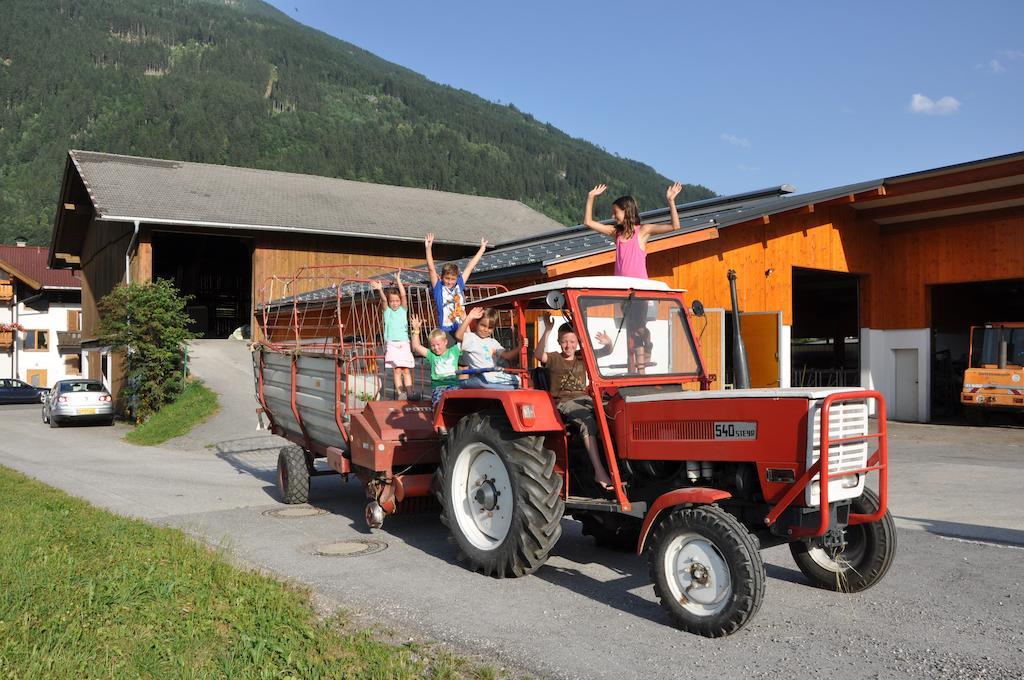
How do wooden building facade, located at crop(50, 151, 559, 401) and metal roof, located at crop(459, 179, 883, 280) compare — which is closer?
metal roof, located at crop(459, 179, 883, 280)

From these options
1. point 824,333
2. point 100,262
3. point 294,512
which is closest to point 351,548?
point 294,512

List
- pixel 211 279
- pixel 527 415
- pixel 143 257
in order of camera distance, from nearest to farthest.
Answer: pixel 527 415 < pixel 143 257 < pixel 211 279

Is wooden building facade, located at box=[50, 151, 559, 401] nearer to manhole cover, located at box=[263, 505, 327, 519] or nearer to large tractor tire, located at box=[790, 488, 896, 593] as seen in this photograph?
manhole cover, located at box=[263, 505, 327, 519]

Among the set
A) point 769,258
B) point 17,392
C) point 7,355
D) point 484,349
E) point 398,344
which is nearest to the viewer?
point 484,349

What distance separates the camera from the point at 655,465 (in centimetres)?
584

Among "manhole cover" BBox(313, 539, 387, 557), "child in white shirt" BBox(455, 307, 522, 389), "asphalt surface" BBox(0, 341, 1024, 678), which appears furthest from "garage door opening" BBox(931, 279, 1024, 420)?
"manhole cover" BBox(313, 539, 387, 557)

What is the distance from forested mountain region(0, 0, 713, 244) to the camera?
9156 centimetres

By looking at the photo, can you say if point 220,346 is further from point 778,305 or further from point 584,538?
point 584,538


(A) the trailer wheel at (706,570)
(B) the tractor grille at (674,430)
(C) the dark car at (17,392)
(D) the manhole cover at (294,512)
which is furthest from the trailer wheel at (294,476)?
(C) the dark car at (17,392)

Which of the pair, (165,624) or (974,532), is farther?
(974,532)

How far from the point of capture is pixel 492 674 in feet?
14.5

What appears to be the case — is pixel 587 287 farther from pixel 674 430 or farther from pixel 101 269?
pixel 101 269

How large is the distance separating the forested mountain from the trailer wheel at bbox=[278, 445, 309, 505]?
69.0 meters

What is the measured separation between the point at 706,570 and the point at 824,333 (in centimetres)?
2801
